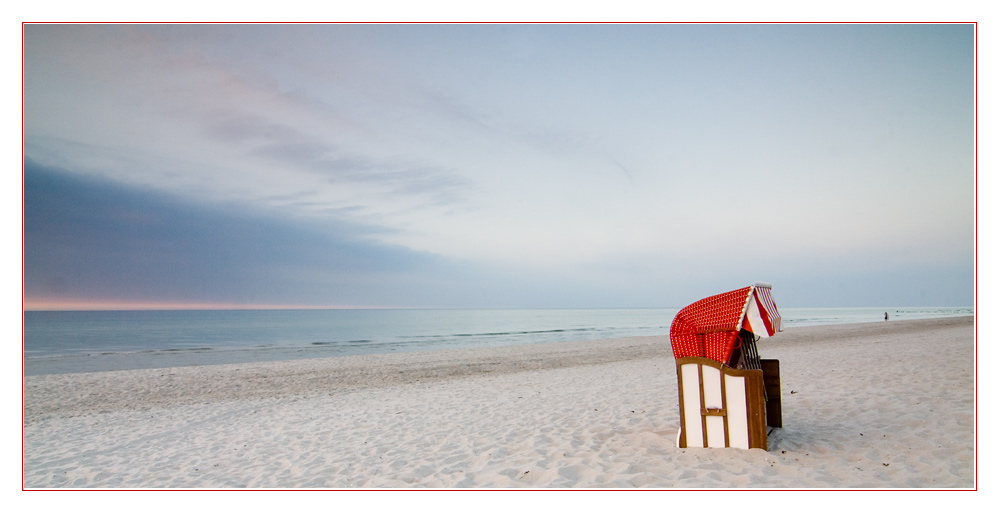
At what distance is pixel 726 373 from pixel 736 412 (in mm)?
409

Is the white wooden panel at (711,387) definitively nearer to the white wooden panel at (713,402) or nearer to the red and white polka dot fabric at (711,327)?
the white wooden panel at (713,402)

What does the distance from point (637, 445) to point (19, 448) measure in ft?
20.1

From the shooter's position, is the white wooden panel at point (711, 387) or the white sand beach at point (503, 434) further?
the white wooden panel at point (711, 387)

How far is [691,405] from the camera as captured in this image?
5078 mm

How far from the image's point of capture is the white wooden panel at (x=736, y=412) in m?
4.85

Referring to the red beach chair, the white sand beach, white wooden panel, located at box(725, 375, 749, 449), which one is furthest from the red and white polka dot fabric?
the white sand beach

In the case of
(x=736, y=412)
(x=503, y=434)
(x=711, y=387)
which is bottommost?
(x=503, y=434)

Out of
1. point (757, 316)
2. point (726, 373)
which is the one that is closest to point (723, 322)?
point (757, 316)

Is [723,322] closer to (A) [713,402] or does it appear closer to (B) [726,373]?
(B) [726,373]

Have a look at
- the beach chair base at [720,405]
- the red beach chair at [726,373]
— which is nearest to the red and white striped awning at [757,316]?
the red beach chair at [726,373]

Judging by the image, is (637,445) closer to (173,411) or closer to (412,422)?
(412,422)

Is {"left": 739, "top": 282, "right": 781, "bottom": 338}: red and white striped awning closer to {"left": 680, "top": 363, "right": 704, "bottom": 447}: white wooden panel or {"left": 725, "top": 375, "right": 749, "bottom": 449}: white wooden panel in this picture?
{"left": 725, "top": 375, "right": 749, "bottom": 449}: white wooden panel

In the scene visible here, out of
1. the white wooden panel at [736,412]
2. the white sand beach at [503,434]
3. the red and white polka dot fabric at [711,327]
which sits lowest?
the white sand beach at [503,434]

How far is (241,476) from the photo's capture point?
504 cm
